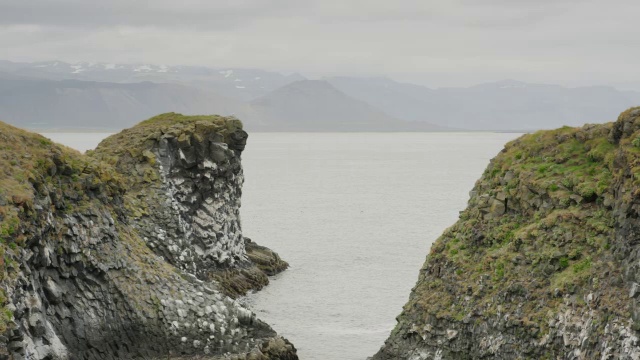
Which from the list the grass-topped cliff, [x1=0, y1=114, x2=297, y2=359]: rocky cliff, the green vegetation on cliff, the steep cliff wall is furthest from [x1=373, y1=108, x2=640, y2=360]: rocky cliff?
the green vegetation on cliff

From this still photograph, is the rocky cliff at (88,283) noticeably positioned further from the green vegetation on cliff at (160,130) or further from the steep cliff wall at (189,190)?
the green vegetation on cliff at (160,130)

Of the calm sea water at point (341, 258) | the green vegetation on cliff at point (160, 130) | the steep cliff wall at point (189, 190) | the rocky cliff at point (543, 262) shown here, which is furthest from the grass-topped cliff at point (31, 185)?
the rocky cliff at point (543, 262)

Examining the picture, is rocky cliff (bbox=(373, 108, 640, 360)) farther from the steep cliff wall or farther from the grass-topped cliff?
the steep cliff wall

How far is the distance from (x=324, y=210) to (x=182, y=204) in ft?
266

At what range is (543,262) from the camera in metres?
40.0

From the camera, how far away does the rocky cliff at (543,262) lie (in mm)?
34938

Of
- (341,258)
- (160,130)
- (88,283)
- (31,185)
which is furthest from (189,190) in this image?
(341,258)

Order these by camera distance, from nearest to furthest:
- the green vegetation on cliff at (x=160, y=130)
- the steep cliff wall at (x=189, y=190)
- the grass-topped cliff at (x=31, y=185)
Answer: the grass-topped cliff at (x=31, y=185)
the steep cliff wall at (x=189, y=190)
the green vegetation on cliff at (x=160, y=130)

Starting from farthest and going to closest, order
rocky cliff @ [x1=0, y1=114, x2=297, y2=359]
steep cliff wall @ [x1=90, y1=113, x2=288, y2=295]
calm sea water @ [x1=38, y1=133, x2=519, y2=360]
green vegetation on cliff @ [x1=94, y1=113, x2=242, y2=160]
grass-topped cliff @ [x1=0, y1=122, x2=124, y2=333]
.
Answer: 1. green vegetation on cliff @ [x1=94, y1=113, x2=242, y2=160]
2. steep cliff wall @ [x1=90, y1=113, x2=288, y2=295]
3. calm sea water @ [x1=38, y1=133, x2=519, y2=360]
4. rocky cliff @ [x1=0, y1=114, x2=297, y2=359]
5. grass-topped cliff @ [x1=0, y1=122, x2=124, y2=333]

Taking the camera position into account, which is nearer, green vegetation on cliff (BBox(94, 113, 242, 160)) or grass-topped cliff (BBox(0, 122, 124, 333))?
grass-topped cliff (BBox(0, 122, 124, 333))

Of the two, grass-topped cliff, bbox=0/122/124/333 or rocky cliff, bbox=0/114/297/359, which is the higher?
grass-topped cliff, bbox=0/122/124/333

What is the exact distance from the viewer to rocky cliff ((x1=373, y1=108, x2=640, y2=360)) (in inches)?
1375

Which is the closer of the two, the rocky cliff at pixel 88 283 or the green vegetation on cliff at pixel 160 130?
the rocky cliff at pixel 88 283

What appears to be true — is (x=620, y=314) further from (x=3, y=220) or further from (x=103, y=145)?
(x=103, y=145)
